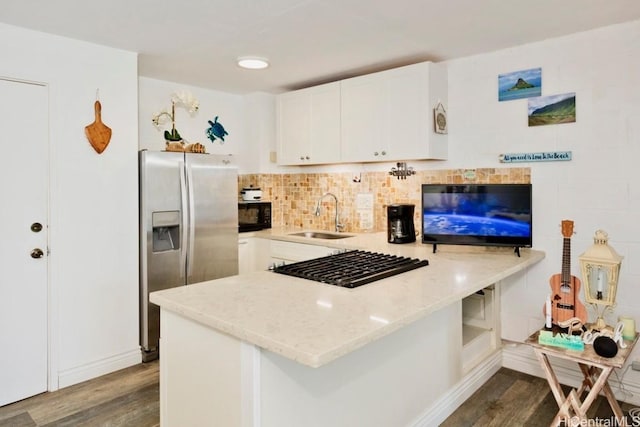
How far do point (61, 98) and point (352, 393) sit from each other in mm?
2588

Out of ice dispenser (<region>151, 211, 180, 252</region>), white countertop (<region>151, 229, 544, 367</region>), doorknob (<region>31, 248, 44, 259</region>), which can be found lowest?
white countertop (<region>151, 229, 544, 367</region>)

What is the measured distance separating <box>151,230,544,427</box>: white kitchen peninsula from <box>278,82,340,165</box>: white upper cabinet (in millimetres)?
1797

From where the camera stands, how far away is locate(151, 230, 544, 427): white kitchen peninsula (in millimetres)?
1369

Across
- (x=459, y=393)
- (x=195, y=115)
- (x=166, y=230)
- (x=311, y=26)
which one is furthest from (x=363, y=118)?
(x=459, y=393)

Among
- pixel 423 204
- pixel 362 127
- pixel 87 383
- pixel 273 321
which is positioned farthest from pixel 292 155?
pixel 273 321

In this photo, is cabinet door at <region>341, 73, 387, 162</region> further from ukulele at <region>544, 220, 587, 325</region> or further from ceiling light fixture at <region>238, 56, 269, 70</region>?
ukulele at <region>544, 220, 587, 325</region>

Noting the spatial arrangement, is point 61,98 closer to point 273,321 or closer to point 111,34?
point 111,34

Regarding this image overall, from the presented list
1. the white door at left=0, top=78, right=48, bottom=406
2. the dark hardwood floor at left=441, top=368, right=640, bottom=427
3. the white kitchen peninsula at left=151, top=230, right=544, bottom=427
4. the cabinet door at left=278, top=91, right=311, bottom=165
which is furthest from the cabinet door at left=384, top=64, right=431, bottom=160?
the white door at left=0, top=78, right=48, bottom=406

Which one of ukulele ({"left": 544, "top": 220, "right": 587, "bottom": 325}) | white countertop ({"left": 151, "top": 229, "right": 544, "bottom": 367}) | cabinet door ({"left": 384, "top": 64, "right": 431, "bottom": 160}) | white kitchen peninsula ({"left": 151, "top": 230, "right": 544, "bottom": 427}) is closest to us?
white countertop ({"left": 151, "top": 229, "right": 544, "bottom": 367})

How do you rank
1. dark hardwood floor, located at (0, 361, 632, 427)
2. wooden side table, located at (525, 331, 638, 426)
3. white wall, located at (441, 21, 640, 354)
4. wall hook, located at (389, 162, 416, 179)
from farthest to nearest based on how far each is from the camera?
1. wall hook, located at (389, 162, 416, 179)
2. white wall, located at (441, 21, 640, 354)
3. dark hardwood floor, located at (0, 361, 632, 427)
4. wooden side table, located at (525, 331, 638, 426)

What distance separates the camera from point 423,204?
293cm

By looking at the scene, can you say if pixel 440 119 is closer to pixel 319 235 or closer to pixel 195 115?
pixel 319 235

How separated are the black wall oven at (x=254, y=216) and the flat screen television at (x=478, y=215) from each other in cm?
192

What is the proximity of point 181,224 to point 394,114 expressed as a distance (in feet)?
6.25
